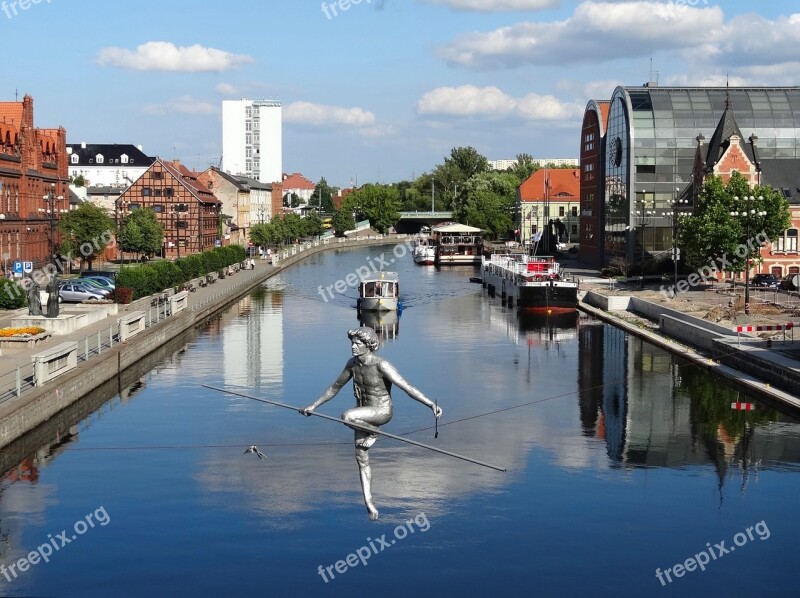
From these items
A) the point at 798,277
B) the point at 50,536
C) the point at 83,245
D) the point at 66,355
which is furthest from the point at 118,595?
the point at 83,245

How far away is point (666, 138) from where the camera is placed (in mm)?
96500

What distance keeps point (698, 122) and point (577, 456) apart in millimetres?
69834

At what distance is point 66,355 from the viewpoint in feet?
131

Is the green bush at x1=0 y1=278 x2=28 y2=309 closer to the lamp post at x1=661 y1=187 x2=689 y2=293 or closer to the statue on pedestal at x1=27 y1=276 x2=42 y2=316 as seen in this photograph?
the statue on pedestal at x1=27 y1=276 x2=42 y2=316

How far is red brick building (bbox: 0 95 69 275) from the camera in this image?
7962 centimetres

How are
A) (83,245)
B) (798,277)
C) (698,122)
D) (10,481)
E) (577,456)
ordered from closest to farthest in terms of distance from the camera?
(10,481) → (577,456) → (798,277) → (83,245) → (698,122)

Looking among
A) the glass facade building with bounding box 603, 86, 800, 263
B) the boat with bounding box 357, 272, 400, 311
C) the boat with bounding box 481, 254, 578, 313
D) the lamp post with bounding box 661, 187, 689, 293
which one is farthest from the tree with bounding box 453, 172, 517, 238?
the boat with bounding box 357, 272, 400, 311

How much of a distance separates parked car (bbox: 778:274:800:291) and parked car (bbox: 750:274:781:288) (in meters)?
0.36

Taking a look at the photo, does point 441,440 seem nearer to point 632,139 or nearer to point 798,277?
point 798,277

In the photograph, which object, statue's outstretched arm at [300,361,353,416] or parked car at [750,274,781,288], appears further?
parked car at [750,274,781,288]

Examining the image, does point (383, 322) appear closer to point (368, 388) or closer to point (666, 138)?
point (666, 138)

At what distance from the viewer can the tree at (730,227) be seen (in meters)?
69.1

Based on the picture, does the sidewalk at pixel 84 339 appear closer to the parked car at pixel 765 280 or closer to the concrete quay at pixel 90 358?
the concrete quay at pixel 90 358

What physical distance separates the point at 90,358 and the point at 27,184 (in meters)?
45.9
